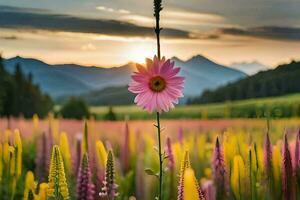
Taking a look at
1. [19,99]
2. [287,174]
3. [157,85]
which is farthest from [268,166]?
[19,99]

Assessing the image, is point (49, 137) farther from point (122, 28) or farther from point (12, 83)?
point (12, 83)

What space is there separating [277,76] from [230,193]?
6305mm

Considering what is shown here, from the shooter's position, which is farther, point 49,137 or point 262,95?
point 262,95

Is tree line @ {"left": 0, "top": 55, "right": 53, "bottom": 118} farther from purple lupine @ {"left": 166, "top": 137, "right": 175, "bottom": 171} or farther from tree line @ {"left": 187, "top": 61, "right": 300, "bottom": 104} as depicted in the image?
purple lupine @ {"left": 166, "top": 137, "right": 175, "bottom": 171}

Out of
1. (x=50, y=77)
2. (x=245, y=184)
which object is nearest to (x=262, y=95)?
(x=50, y=77)

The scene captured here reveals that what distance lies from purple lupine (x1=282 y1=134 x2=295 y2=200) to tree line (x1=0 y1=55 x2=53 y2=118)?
773cm

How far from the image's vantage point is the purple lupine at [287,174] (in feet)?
3.50

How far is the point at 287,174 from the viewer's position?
107 centimetres

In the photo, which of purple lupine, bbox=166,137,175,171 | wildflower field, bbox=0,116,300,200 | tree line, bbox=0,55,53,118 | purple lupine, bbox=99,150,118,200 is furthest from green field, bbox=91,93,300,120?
tree line, bbox=0,55,53,118

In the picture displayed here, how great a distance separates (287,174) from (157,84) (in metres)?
0.26

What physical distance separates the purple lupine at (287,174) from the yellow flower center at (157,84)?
220 mm

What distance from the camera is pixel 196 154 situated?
1997 mm

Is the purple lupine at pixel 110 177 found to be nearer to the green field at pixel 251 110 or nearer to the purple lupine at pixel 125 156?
the green field at pixel 251 110

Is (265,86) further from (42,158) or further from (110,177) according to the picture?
(110,177)
